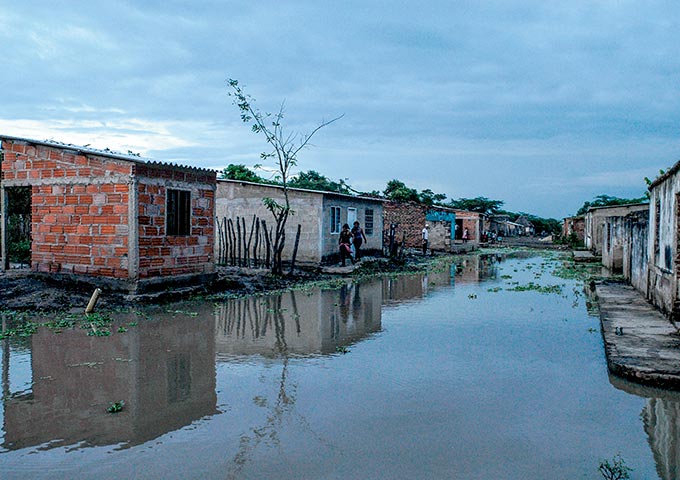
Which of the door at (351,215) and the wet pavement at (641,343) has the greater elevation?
the door at (351,215)

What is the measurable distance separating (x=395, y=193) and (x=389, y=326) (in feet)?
133

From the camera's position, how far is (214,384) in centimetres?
726

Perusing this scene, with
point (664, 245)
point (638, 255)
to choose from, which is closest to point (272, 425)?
point (664, 245)

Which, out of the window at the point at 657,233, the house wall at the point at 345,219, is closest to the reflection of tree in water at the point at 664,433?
the window at the point at 657,233

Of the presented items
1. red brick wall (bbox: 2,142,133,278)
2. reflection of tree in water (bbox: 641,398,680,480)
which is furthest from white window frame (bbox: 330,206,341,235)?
reflection of tree in water (bbox: 641,398,680,480)

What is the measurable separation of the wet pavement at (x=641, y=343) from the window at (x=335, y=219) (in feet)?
46.1

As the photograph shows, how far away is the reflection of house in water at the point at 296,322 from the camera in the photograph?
9.52 meters

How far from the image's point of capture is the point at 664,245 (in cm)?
1188

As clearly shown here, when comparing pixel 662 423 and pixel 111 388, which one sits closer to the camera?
pixel 662 423

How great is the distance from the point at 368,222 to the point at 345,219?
10.8 ft

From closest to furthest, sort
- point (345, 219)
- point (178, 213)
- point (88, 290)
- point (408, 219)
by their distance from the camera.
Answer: point (88, 290) → point (178, 213) → point (345, 219) → point (408, 219)

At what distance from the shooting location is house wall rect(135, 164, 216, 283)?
45.8 feet

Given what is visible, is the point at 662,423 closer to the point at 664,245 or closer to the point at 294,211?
the point at 664,245

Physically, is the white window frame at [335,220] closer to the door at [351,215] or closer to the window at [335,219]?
the window at [335,219]
